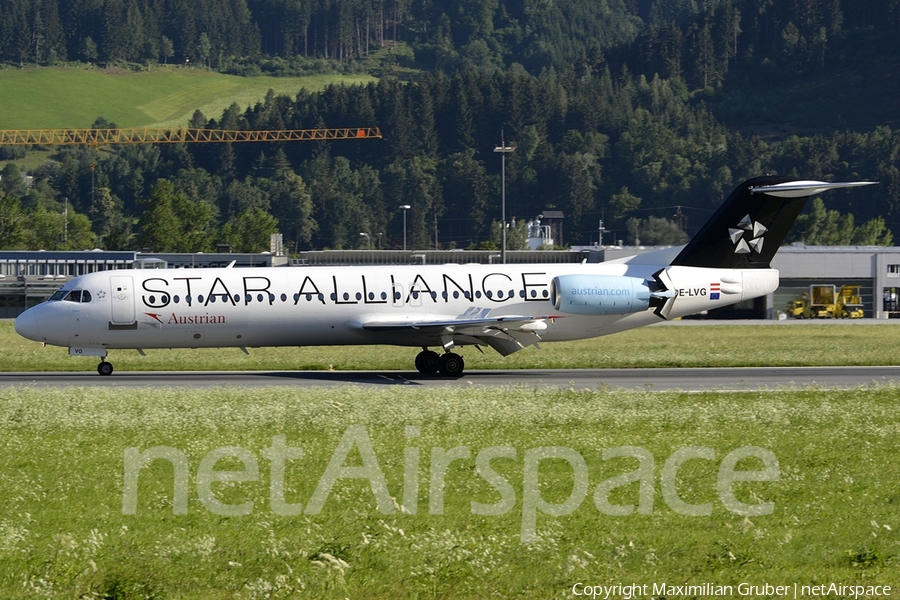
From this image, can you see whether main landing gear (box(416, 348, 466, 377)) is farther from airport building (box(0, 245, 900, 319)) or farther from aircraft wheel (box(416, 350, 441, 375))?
airport building (box(0, 245, 900, 319))

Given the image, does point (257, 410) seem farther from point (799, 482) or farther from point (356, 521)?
point (799, 482)

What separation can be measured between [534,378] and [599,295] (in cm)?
312

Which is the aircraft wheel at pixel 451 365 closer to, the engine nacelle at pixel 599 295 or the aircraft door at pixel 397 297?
the aircraft door at pixel 397 297

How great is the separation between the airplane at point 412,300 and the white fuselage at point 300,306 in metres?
0.03

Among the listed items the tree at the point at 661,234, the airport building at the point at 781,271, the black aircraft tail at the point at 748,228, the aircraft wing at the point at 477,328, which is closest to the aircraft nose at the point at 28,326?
the aircraft wing at the point at 477,328

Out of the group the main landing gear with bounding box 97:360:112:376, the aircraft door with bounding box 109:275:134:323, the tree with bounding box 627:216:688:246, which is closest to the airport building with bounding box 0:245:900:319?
the tree with bounding box 627:216:688:246

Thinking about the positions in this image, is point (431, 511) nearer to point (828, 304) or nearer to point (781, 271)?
point (828, 304)

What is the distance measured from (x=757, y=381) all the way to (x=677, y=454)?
1530 centimetres

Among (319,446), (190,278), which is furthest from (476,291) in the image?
(319,446)

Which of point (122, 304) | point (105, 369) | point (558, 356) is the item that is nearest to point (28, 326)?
point (105, 369)

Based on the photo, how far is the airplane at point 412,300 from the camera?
34.3 m

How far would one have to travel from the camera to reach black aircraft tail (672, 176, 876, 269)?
116 ft

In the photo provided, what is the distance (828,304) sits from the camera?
3246 inches

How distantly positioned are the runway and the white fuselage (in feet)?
3.74
